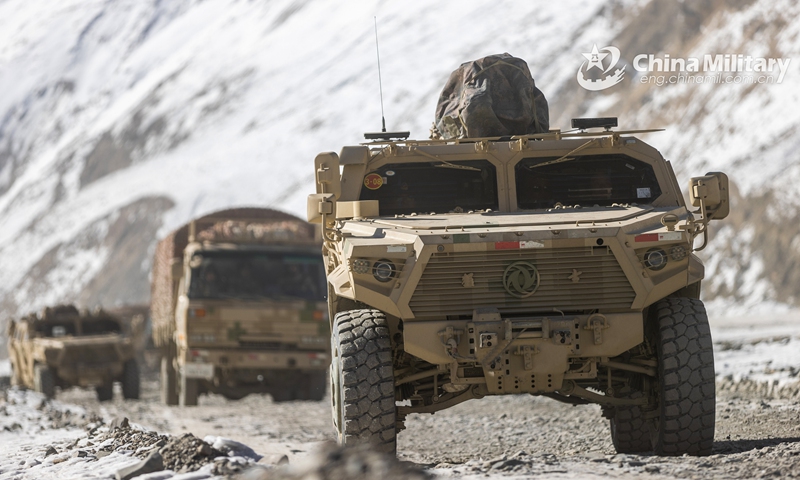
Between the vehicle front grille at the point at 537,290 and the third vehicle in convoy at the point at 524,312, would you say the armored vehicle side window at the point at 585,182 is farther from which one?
the vehicle front grille at the point at 537,290

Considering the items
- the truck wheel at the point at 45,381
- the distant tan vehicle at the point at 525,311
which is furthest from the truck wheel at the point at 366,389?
the truck wheel at the point at 45,381

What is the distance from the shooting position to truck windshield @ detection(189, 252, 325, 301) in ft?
52.0

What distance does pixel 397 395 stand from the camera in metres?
7.90

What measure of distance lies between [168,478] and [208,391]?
10.5m

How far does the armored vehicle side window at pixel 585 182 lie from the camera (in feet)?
27.2

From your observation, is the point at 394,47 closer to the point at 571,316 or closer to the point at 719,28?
the point at 719,28

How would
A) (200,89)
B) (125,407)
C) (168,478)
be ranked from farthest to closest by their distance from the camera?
(200,89) → (125,407) → (168,478)

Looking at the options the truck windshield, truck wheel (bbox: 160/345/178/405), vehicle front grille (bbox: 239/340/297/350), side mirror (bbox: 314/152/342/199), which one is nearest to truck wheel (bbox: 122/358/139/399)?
truck wheel (bbox: 160/345/178/405)

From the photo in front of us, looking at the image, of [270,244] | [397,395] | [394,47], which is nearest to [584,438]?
[397,395]

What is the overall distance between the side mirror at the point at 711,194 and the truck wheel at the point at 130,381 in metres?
14.5

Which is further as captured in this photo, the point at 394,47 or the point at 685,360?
the point at 394,47

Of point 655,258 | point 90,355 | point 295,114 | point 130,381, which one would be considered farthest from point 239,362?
point 295,114

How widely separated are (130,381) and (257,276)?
539 cm

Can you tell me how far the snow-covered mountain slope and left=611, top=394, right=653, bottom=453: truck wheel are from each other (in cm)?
2387
